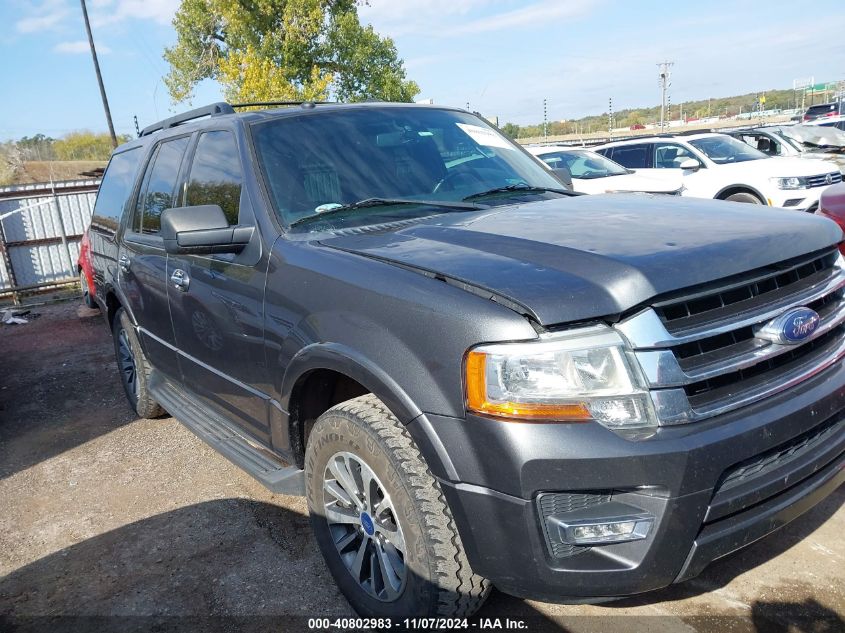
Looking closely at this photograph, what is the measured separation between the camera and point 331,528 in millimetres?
2621

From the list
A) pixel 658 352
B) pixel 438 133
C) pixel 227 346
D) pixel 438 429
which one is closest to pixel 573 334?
pixel 658 352

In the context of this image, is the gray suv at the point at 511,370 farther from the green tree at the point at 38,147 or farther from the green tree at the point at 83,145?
the green tree at the point at 83,145

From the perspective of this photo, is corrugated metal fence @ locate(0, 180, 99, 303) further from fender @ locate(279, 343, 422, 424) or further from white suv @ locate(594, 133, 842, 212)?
fender @ locate(279, 343, 422, 424)

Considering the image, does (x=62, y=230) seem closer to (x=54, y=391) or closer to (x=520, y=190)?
(x=54, y=391)

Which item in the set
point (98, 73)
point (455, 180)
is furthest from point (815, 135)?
point (98, 73)

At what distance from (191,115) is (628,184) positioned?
8.20 meters

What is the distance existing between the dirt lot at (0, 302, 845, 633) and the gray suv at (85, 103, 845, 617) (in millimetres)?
455

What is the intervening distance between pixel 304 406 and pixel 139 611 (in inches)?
44.0

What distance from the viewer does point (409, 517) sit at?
212cm

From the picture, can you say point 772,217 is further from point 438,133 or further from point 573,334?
point 438,133

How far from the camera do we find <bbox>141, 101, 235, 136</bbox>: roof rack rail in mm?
3785

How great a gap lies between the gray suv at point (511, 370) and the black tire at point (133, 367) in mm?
1643

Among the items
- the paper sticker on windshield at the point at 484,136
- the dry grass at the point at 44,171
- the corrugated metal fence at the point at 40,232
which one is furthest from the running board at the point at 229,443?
the dry grass at the point at 44,171

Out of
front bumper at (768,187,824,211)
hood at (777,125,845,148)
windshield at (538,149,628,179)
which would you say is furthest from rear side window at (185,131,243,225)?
hood at (777,125,845,148)
